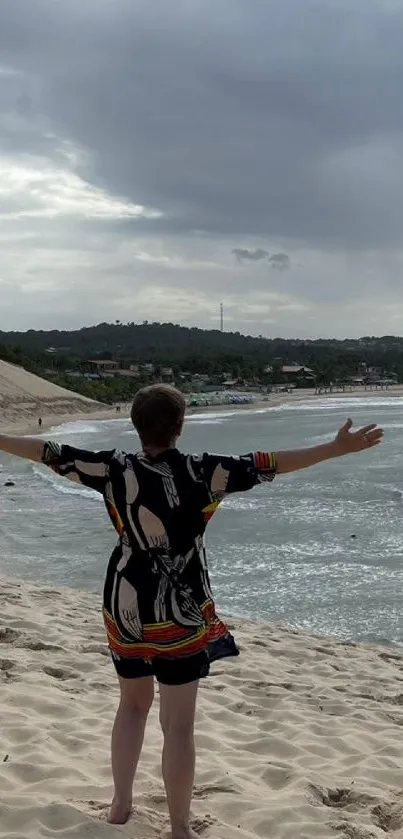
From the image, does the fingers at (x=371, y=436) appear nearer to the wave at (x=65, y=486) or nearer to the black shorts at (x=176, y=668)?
the black shorts at (x=176, y=668)

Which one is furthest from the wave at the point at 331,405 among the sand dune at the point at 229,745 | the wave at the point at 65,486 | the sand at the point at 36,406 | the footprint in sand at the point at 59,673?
the footprint in sand at the point at 59,673

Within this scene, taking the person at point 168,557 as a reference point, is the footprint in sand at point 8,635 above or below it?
below

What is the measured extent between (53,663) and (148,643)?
3067 millimetres

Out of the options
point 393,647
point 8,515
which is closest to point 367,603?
point 393,647

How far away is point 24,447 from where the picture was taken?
268 cm

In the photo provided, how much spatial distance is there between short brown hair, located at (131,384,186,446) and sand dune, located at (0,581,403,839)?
1319mm

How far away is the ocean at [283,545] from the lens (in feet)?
30.0

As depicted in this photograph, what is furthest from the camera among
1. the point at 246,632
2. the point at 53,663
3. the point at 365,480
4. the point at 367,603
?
the point at 365,480

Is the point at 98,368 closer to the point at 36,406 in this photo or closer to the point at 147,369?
the point at 147,369

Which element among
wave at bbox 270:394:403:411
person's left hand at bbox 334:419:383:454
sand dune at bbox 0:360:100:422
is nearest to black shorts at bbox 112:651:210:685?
person's left hand at bbox 334:419:383:454

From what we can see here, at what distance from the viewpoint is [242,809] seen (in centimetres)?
297

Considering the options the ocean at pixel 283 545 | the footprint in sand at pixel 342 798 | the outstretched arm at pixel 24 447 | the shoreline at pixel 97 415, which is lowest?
the shoreline at pixel 97 415

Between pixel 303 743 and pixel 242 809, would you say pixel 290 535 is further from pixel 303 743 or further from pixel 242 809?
pixel 242 809

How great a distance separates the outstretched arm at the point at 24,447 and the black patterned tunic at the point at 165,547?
26cm
